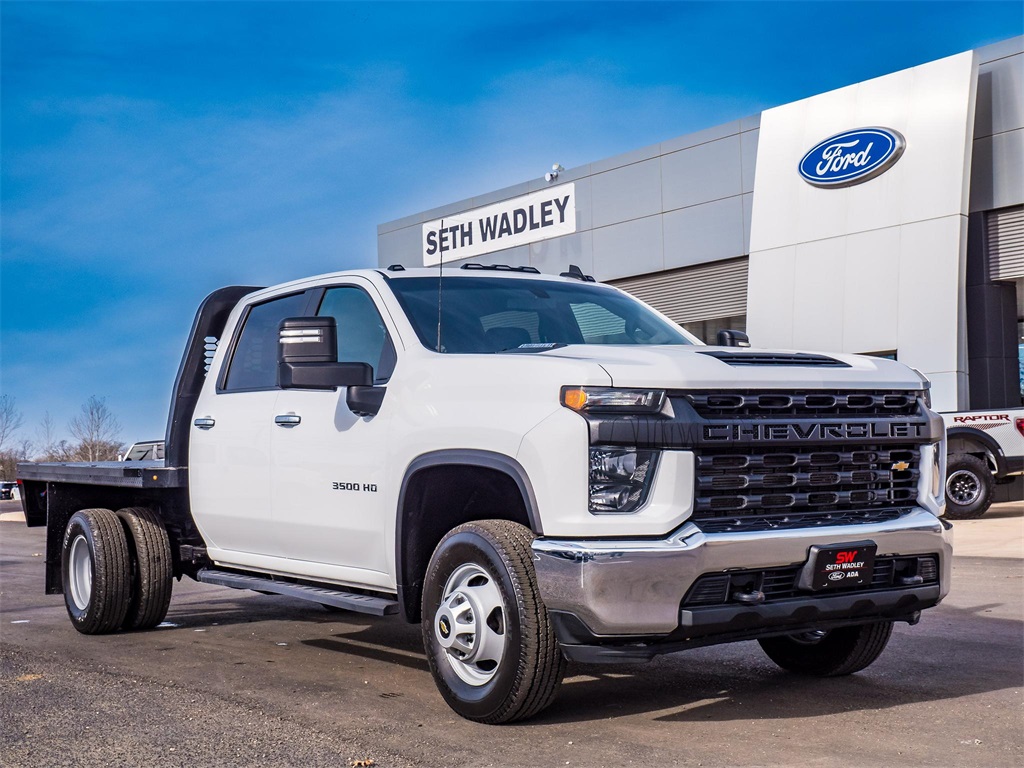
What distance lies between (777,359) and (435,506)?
164 centimetres

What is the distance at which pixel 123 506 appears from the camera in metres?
8.22

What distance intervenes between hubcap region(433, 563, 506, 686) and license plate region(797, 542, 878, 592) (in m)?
1.21

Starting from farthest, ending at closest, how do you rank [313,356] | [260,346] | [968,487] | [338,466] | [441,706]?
[968,487] < [260,346] < [338,466] < [313,356] < [441,706]

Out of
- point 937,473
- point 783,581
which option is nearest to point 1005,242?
point 937,473

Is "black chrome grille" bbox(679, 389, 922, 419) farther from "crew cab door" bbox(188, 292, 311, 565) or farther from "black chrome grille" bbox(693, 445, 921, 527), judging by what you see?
"crew cab door" bbox(188, 292, 311, 565)

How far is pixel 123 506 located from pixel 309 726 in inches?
153

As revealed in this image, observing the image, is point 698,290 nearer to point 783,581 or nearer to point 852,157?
point 852,157

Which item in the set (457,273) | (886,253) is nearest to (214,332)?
(457,273)

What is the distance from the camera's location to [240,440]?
21.9ft

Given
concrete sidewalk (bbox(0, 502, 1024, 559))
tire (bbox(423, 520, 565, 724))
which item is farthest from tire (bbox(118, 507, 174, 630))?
concrete sidewalk (bbox(0, 502, 1024, 559))

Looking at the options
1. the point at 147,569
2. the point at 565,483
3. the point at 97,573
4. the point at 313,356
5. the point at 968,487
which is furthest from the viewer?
the point at 968,487

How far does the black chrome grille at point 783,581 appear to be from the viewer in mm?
4441

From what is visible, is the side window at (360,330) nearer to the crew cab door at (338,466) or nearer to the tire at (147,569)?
the crew cab door at (338,466)

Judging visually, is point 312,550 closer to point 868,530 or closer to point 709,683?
point 709,683
